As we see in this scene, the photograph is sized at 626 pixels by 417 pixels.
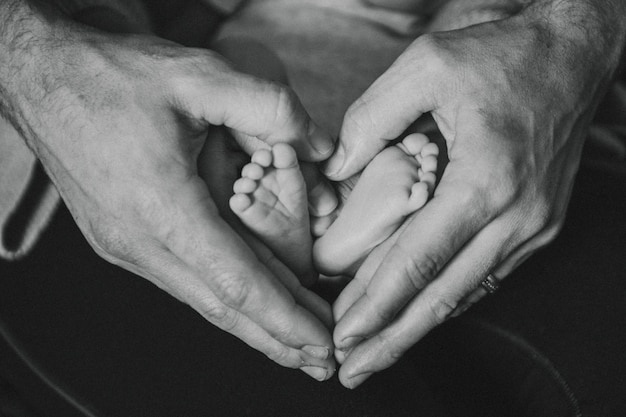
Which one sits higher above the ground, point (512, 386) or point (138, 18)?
point (138, 18)

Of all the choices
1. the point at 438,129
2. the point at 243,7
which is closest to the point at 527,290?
the point at 438,129

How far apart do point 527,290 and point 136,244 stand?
50 centimetres

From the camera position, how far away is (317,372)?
2.23 feet

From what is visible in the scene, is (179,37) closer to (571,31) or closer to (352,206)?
(352,206)

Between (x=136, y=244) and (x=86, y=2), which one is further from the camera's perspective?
(x=86, y=2)

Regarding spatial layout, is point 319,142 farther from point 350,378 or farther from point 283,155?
point 350,378

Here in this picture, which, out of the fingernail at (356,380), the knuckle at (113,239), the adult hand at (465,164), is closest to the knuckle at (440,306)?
the adult hand at (465,164)

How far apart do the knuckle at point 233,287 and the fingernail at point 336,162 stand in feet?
0.65

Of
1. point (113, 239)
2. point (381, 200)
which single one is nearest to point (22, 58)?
point (113, 239)

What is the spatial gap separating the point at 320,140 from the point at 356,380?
290 millimetres

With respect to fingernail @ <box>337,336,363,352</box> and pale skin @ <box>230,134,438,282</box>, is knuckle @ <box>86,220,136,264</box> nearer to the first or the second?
pale skin @ <box>230,134,438,282</box>

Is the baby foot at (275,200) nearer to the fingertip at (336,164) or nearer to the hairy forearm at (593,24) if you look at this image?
the fingertip at (336,164)

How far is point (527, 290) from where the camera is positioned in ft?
2.47

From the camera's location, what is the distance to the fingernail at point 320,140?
2.22 ft
